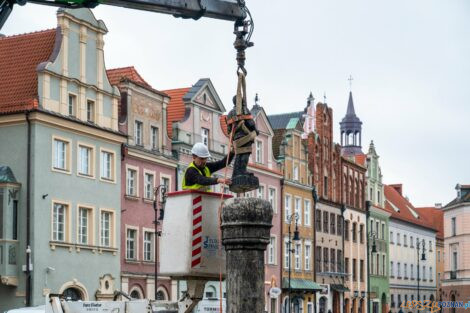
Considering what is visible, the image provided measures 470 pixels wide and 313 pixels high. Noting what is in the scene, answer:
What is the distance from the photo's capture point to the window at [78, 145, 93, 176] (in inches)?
1597

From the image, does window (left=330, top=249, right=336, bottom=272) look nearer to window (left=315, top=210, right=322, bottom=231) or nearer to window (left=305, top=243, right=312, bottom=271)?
window (left=315, top=210, right=322, bottom=231)

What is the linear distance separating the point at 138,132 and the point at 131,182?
7.19 ft

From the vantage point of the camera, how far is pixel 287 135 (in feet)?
202

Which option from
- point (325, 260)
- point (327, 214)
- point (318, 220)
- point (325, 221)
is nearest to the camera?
point (318, 220)

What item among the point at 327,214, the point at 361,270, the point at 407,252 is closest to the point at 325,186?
the point at 327,214

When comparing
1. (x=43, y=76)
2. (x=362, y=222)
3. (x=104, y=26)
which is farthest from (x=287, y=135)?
(x=43, y=76)

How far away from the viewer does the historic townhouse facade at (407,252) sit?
8362 cm

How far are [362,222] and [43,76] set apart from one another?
133ft

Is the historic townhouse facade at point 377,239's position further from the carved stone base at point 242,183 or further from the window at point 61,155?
the carved stone base at point 242,183

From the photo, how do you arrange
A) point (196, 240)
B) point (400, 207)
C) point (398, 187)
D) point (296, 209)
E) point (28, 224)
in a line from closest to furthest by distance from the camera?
point (196, 240), point (28, 224), point (296, 209), point (400, 207), point (398, 187)

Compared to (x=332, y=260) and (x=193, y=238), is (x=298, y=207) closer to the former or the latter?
(x=332, y=260)

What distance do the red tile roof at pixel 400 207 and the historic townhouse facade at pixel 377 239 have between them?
234 cm

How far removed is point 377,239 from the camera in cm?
7788

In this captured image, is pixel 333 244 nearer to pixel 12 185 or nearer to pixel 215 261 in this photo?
pixel 12 185
